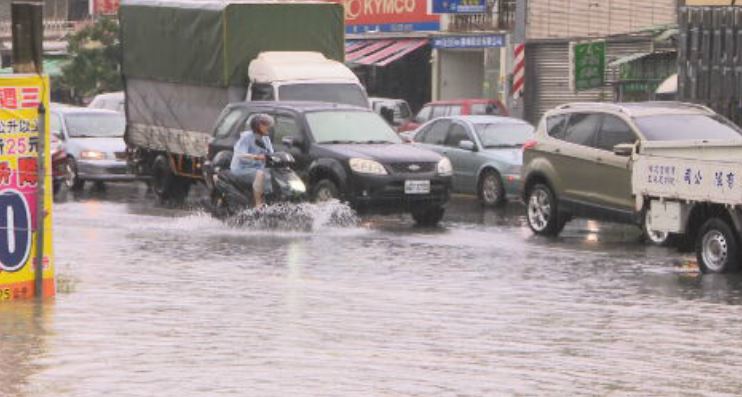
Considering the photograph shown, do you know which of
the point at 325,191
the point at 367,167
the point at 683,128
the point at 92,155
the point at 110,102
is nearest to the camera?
the point at 683,128

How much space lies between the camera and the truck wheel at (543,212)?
22656mm

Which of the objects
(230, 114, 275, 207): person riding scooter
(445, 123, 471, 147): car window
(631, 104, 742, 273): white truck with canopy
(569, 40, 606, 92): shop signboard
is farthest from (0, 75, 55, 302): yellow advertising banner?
(569, 40, 606, 92): shop signboard

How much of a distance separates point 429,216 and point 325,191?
1.43 m

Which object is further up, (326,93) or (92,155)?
(326,93)

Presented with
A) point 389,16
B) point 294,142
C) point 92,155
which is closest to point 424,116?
point 92,155

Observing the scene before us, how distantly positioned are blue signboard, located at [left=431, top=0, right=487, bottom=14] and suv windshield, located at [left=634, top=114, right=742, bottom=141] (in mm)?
26795

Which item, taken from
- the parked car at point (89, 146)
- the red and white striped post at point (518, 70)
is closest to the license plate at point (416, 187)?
the parked car at point (89, 146)

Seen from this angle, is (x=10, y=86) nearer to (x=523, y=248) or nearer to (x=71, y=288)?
(x=71, y=288)

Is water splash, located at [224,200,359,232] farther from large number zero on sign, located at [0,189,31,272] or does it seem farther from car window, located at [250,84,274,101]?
large number zero on sign, located at [0,189,31,272]

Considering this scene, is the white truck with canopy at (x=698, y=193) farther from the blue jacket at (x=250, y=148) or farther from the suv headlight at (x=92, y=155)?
the suv headlight at (x=92, y=155)

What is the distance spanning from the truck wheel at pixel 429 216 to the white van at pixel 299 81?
15.6 ft

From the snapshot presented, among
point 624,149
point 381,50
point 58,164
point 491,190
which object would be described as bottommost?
point 491,190

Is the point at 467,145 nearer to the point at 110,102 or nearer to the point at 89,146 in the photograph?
the point at 89,146

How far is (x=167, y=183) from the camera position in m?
30.1
